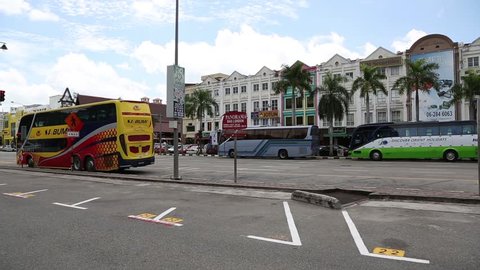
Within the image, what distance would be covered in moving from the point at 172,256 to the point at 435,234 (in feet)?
14.3

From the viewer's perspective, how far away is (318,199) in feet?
32.2

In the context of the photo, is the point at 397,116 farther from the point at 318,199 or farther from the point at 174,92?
the point at 318,199

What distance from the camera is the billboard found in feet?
164

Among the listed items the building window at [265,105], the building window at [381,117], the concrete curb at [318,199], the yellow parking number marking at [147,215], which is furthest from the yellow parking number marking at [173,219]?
the building window at [265,105]

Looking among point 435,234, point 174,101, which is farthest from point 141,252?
point 174,101

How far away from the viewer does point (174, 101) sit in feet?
54.3

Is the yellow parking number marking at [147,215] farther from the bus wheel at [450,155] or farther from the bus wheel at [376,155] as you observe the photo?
the bus wheel at [376,155]

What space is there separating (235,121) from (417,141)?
824 inches

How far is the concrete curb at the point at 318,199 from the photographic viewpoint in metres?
9.34

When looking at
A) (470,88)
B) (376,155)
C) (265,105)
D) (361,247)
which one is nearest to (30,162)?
(361,247)

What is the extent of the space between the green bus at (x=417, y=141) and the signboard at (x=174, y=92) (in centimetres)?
2091

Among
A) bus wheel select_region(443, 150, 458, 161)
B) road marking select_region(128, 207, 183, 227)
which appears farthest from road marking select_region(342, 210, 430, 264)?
bus wheel select_region(443, 150, 458, 161)

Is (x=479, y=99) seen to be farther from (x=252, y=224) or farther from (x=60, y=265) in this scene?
(x=60, y=265)

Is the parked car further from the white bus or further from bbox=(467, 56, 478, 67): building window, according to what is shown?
bbox=(467, 56, 478, 67): building window
